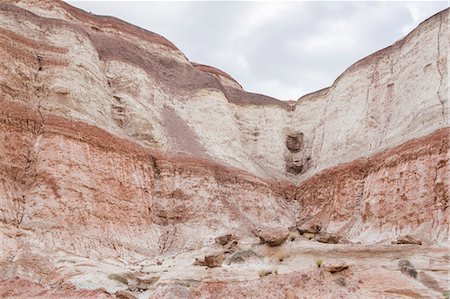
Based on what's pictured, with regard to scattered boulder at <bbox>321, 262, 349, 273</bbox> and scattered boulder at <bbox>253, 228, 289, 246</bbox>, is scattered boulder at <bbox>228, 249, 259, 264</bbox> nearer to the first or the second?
scattered boulder at <bbox>253, 228, 289, 246</bbox>

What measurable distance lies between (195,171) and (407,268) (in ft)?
58.8

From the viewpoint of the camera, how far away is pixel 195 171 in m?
33.5

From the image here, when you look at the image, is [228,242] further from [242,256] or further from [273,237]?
[242,256]

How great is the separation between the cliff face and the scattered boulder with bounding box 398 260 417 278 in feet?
1.05

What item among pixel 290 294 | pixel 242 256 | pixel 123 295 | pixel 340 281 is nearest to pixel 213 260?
pixel 242 256

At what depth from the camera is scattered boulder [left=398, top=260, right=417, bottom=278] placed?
17.1m

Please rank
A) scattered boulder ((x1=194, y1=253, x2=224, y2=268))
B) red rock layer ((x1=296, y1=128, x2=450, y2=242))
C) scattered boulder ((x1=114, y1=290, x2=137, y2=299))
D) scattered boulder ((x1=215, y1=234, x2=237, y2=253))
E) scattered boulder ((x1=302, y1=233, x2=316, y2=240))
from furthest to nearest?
red rock layer ((x1=296, y1=128, x2=450, y2=242)), scattered boulder ((x1=302, y1=233, x2=316, y2=240)), scattered boulder ((x1=215, y1=234, x2=237, y2=253)), scattered boulder ((x1=194, y1=253, x2=224, y2=268)), scattered boulder ((x1=114, y1=290, x2=137, y2=299))

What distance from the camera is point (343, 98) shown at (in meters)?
40.6

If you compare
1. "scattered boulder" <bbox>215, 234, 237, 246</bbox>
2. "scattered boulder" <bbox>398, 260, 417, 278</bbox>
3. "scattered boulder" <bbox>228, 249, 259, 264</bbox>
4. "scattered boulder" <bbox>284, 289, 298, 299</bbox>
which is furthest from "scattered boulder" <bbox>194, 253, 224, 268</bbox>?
"scattered boulder" <bbox>398, 260, 417, 278</bbox>

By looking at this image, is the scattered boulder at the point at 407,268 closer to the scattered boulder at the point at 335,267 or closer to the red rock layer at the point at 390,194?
the scattered boulder at the point at 335,267

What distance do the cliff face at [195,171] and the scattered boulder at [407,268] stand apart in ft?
1.05

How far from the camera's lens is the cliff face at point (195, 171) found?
1920 cm

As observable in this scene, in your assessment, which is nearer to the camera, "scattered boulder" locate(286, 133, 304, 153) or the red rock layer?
the red rock layer

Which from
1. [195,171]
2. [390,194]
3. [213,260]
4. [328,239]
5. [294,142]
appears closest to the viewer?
[213,260]
